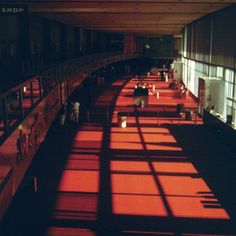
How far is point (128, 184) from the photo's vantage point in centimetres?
1325

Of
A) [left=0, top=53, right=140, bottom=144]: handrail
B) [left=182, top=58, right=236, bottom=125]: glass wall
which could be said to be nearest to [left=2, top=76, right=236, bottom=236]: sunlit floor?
[left=182, top=58, right=236, bottom=125]: glass wall

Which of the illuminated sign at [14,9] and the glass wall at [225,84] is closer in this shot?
the illuminated sign at [14,9]

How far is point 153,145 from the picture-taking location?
18.6 meters

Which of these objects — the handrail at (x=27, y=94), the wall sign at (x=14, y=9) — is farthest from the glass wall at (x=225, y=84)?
the wall sign at (x=14, y=9)

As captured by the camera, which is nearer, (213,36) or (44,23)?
(213,36)

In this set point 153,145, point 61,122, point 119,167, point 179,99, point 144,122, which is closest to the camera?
point 119,167

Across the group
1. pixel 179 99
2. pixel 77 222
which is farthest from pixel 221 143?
pixel 179 99

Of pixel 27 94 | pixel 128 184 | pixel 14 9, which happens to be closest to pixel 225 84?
pixel 128 184

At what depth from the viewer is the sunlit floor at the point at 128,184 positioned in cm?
1016

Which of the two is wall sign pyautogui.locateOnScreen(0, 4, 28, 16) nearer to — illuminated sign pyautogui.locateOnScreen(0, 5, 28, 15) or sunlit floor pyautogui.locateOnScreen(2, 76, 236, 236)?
illuminated sign pyautogui.locateOnScreen(0, 5, 28, 15)

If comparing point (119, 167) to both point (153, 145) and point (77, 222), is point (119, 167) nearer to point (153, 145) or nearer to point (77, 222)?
point (153, 145)

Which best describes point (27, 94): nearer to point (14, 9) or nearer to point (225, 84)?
point (14, 9)

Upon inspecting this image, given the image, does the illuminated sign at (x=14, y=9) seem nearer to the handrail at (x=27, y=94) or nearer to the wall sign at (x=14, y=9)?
the wall sign at (x=14, y=9)

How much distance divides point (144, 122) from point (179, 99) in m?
11.2
